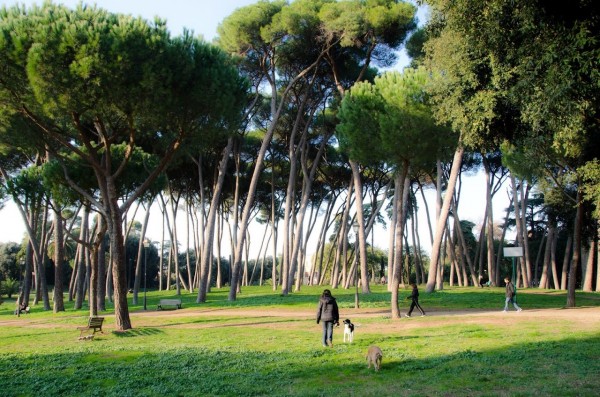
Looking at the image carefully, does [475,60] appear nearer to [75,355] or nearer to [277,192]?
[75,355]

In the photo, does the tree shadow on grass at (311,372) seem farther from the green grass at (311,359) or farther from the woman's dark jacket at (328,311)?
the woman's dark jacket at (328,311)

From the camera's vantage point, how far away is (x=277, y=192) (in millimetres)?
46844

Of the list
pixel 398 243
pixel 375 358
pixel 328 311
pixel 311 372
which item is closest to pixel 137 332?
pixel 328 311

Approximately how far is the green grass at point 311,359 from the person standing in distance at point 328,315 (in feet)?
1.07

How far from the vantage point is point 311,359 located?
10219 millimetres

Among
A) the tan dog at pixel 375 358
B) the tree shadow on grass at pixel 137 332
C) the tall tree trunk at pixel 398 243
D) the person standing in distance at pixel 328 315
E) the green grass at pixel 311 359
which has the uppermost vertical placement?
the tall tree trunk at pixel 398 243

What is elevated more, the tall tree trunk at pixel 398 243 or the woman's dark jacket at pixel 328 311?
the tall tree trunk at pixel 398 243

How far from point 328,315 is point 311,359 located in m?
1.40

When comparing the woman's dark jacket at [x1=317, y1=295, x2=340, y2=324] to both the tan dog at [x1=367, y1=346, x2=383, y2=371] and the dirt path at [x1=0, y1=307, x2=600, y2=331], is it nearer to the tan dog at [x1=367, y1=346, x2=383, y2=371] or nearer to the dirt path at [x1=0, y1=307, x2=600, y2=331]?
the tan dog at [x1=367, y1=346, x2=383, y2=371]

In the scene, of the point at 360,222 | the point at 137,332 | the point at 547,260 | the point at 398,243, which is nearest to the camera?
the point at 137,332

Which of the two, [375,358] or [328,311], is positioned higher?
[328,311]

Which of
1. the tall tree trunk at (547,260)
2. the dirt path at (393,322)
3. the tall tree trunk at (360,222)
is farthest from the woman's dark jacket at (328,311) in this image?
the tall tree trunk at (547,260)

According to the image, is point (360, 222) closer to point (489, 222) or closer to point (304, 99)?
point (304, 99)

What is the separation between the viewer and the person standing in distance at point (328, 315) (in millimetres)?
11461
